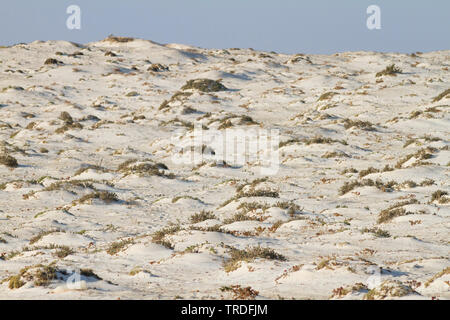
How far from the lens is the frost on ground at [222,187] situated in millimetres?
13391

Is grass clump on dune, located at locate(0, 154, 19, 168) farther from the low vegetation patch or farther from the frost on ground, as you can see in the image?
the low vegetation patch

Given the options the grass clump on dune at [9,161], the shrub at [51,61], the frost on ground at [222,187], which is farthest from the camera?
the shrub at [51,61]

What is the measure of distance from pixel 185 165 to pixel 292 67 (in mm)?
39958

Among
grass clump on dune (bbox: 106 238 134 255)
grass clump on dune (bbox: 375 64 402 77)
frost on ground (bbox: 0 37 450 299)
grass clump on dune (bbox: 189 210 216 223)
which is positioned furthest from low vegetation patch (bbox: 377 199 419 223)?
grass clump on dune (bbox: 375 64 402 77)

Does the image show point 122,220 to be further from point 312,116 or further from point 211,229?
point 312,116

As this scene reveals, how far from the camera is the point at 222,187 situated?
1094 inches

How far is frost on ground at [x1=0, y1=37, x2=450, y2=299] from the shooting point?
13.4 metres

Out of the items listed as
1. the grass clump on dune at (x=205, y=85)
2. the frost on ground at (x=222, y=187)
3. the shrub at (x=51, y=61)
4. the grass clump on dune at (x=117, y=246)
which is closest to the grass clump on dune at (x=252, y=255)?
the frost on ground at (x=222, y=187)

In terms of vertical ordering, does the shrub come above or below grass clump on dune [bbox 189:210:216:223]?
above

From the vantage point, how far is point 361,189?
81.5ft

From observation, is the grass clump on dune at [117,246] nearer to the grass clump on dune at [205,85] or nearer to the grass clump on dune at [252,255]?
the grass clump on dune at [252,255]

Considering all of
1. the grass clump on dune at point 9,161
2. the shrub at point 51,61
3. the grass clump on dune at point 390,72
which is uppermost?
the shrub at point 51,61

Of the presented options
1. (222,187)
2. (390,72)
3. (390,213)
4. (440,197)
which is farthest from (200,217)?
(390,72)

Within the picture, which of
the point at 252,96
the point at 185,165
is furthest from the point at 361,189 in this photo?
the point at 252,96
